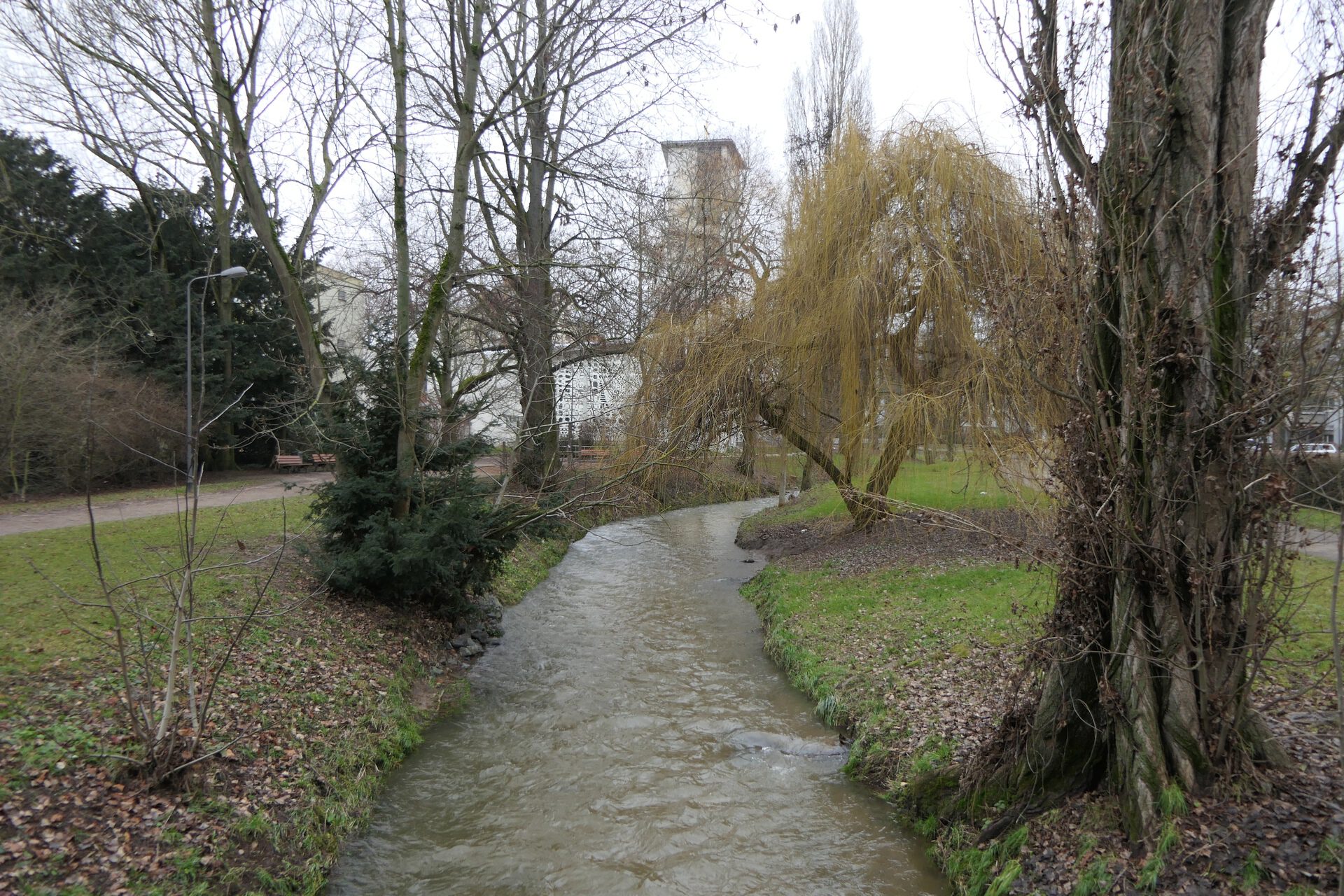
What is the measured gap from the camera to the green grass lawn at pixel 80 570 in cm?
614

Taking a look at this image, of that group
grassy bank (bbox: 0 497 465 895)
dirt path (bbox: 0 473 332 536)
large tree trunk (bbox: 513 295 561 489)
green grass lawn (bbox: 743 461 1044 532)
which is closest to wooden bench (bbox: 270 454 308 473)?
dirt path (bbox: 0 473 332 536)

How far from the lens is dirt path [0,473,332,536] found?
1114 cm

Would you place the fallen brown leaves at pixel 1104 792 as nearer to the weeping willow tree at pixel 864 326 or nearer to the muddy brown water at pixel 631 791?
the muddy brown water at pixel 631 791

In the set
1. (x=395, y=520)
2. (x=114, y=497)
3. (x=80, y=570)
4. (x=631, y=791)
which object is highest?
(x=395, y=520)

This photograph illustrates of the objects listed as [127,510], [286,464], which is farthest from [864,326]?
[286,464]

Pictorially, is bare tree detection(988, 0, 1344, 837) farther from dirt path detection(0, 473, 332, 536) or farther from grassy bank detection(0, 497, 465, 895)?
dirt path detection(0, 473, 332, 536)

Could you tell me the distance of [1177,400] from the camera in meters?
3.98

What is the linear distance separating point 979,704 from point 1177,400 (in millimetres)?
3451

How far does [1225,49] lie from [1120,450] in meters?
2.08

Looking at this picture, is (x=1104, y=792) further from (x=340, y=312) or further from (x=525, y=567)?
(x=340, y=312)

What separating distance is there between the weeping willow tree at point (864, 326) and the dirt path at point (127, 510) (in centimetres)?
612

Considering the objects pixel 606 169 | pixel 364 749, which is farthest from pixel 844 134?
pixel 364 749

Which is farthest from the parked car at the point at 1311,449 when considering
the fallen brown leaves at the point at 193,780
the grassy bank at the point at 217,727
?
the fallen brown leaves at the point at 193,780

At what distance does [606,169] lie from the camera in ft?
38.8
